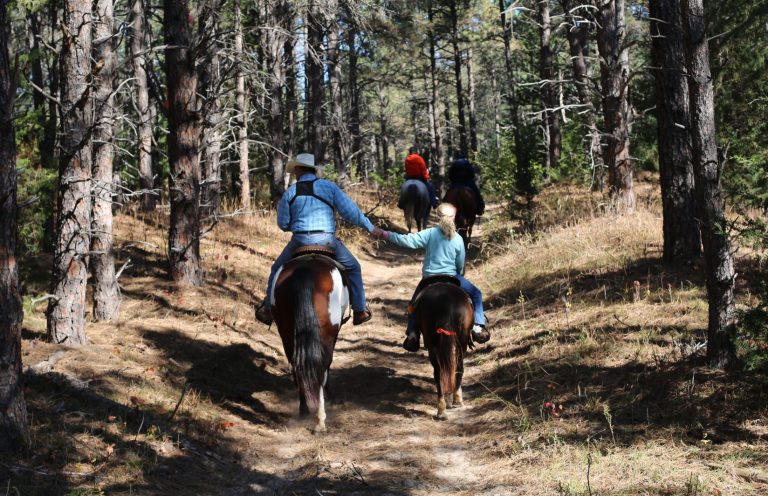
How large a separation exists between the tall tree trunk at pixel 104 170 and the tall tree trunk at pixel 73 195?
0.38m

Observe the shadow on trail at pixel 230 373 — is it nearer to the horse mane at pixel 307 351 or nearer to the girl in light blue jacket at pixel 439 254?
the horse mane at pixel 307 351

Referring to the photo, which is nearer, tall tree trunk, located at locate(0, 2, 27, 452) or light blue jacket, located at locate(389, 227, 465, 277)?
tall tree trunk, located at locate(0, 2, 27, 452)

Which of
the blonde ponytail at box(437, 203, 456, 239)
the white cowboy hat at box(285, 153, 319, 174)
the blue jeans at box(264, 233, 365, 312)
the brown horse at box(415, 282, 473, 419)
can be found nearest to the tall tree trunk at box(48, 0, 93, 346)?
the blue jeans at box(264, 233, 365, 312)

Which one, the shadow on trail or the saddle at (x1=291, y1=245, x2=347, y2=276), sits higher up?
the saddle at (x1=291, y1=245, x2=347, y2=276)

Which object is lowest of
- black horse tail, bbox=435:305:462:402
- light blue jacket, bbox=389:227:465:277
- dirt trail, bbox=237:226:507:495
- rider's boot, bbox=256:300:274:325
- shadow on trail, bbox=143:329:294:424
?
dirt trail, bbox=237:226:507:495

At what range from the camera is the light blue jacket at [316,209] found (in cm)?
836

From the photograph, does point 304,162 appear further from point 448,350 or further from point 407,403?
point 407,403

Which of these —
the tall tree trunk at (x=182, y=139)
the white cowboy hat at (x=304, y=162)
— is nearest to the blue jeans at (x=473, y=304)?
the white cowboy hat at (x=304, y=162)

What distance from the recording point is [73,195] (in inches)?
328

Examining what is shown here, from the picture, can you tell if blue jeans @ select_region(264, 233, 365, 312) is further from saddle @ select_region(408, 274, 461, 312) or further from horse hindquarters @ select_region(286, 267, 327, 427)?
horse hindquarters @ select_region(286, 267, 327, 427)

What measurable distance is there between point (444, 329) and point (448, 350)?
0.22 meters

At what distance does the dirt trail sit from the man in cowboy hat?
107 cm

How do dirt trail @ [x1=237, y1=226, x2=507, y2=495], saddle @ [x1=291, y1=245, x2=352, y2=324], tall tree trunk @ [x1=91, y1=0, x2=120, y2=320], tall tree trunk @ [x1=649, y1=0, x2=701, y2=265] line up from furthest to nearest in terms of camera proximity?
tall tree trunk @ [x1=649, y1=0, x2=701, y2=265] < tall tree trunk @ [x1=91, y1=0, x2=120, y2=320] < saddle @ [x1=291, y1=245, x2=352, y2=324] < dirt trail @ [x1=237, y1=226, x2=507, y2=495]

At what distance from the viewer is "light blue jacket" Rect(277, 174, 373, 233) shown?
836 cm
